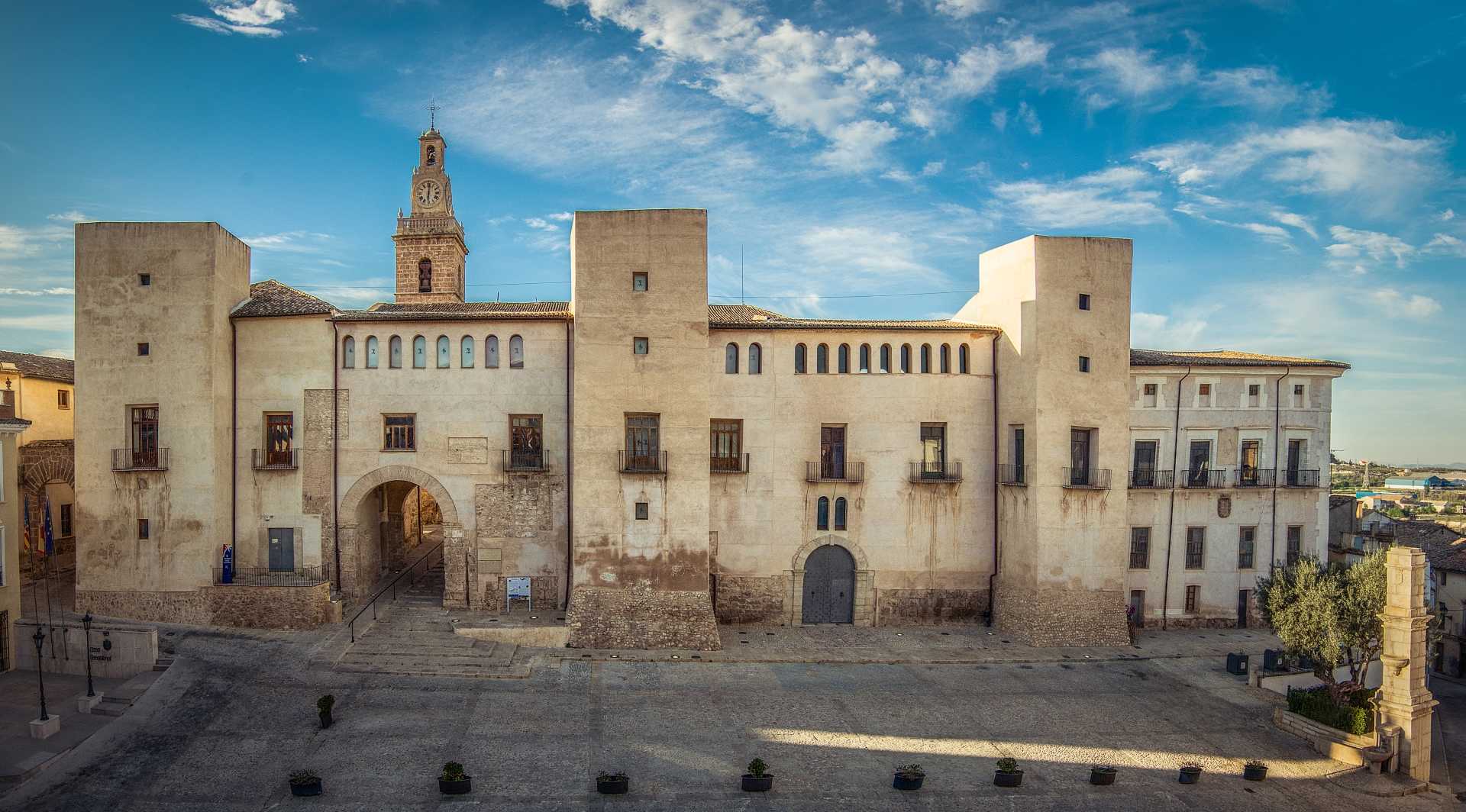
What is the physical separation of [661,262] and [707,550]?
8971 millimetres

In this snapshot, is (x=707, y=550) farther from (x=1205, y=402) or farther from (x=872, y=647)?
(x=1205, y=402)

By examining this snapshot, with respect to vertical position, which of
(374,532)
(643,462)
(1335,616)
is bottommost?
(1335,616)

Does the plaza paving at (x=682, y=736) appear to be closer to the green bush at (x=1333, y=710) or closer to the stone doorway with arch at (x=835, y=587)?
the green bush at (x=1333, y=710)

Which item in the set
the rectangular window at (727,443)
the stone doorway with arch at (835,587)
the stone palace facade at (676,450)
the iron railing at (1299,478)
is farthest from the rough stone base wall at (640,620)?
the iron railing at (1299,478)

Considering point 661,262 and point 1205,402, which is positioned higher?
point 661,262

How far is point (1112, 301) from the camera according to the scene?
78.6 ft

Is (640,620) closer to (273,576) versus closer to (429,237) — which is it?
(273,576)

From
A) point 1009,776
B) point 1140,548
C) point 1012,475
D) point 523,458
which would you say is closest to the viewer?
point 1009,776

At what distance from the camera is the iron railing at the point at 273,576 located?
75.3ft

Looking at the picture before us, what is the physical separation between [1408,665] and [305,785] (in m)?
23.9

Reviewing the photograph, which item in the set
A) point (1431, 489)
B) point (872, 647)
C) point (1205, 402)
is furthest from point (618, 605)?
point (1431, 489)

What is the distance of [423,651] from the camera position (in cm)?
2072

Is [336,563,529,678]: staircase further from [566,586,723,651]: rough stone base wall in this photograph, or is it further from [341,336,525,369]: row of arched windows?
[341,336,525,369]: row of arched windows

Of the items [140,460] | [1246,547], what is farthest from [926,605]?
[140,460]
